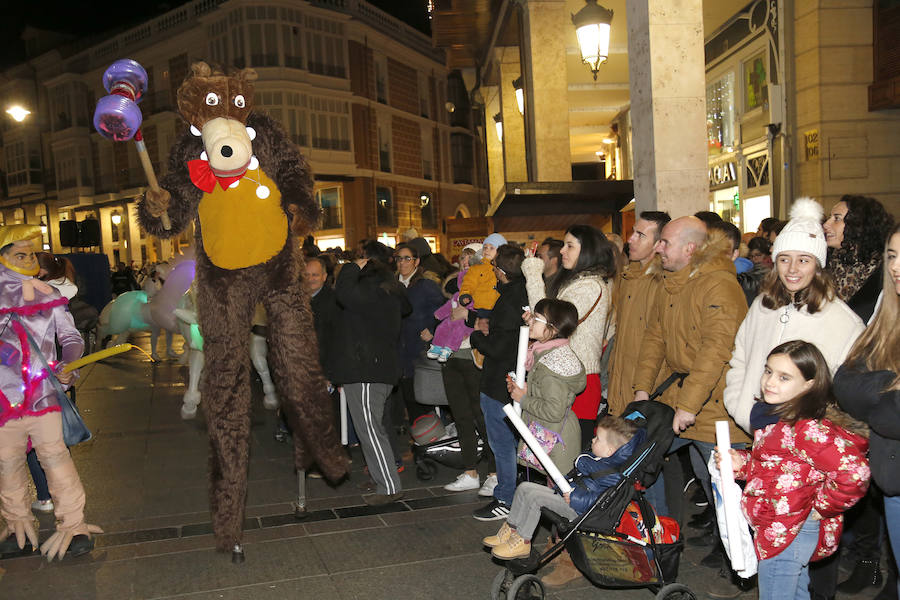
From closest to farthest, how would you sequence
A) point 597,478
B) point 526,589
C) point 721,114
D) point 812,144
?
point 597,478, point 526,589, point 812,144, point 721,114

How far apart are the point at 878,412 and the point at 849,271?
1794 millimetres

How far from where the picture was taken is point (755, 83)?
36.8 ft

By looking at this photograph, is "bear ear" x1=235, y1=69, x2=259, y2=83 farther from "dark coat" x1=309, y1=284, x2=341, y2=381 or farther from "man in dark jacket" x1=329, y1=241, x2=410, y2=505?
"dark coat" x1=309, y1=284, x2=341, y2=381

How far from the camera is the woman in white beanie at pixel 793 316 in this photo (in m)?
3.36

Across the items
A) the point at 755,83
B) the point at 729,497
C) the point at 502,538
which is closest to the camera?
the point at 729,497

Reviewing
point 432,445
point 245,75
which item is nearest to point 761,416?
point 245,75

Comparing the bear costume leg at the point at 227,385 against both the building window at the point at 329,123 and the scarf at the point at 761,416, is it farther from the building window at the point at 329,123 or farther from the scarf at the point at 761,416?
the building window at the point at 329,123

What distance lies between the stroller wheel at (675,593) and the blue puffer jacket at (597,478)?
1.62ft

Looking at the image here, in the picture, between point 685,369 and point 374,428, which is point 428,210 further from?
point 685,369

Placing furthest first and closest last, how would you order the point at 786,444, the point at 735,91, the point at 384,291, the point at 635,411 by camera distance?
the point at 735,91 < the point at 384,291 < the point at 635,411 < the point at 786,444

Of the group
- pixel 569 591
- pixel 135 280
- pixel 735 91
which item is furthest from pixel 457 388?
pixel 135 280

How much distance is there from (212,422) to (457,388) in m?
2.09

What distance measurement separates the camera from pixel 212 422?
14.1 ft

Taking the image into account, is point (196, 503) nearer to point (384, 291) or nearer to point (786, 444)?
point (384, 291)
